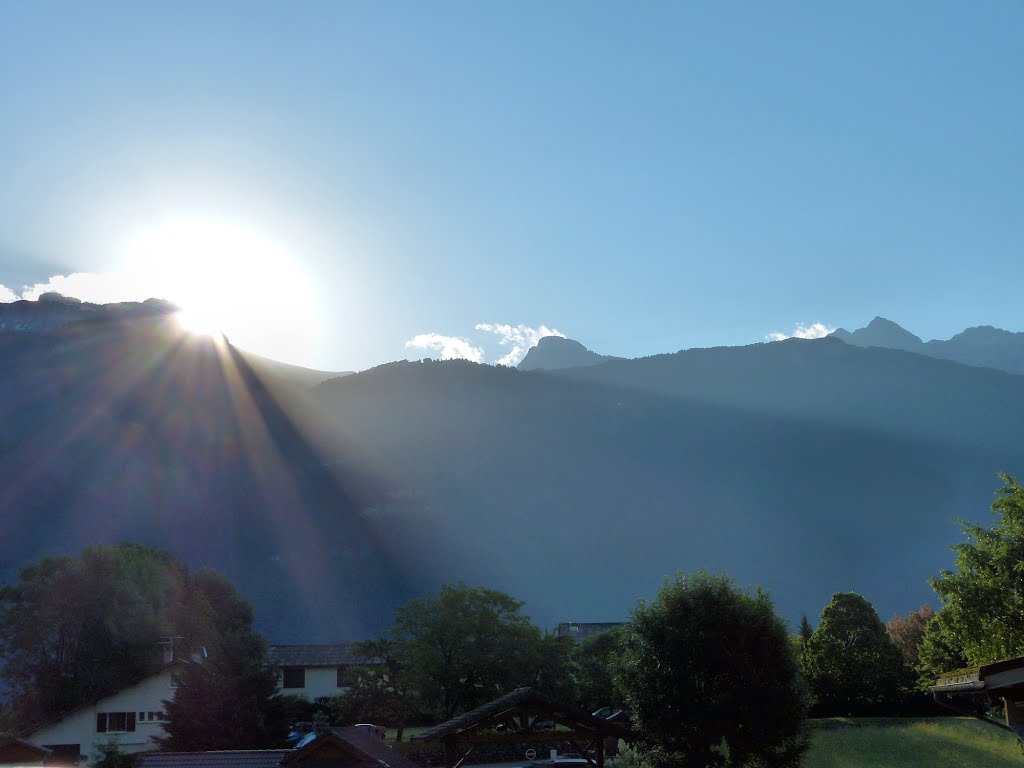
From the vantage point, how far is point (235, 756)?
29.6 metres

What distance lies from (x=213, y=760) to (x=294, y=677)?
51273mm

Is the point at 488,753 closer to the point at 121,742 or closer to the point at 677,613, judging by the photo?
the point at 121,742

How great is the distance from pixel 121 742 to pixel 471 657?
2261cm

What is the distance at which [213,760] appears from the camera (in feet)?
95.4

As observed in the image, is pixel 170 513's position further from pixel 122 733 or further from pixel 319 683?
pixel 122 733

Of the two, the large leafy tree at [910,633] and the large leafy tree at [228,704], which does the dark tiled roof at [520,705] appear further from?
the large leafy tree at [910,633]

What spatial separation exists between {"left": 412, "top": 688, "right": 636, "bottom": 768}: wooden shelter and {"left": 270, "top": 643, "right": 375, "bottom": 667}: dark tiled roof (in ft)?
164

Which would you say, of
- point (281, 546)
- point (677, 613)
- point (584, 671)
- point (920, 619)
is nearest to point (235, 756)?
point (677, 613)

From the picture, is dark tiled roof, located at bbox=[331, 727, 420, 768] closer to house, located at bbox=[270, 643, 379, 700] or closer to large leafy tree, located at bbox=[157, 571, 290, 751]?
large leafy tree, located at bbox=[157, 571, 290, 751]

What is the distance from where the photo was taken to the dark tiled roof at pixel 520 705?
26.0 meters

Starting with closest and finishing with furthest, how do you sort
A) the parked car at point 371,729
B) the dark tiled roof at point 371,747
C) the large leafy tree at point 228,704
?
the dark tiled roof at point 371,747 → the parked car at point 371,729 → the large leafy tree at point 228,704

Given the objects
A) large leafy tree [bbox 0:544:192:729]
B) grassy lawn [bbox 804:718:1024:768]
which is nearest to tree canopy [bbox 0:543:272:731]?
large leafy tree [bbox 0:544:192:729]

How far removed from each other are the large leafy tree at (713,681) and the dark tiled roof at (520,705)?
3.03 meters

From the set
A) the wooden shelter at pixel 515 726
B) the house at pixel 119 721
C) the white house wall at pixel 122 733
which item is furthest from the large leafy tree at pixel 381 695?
the wooden shelter at pixel 515 726
